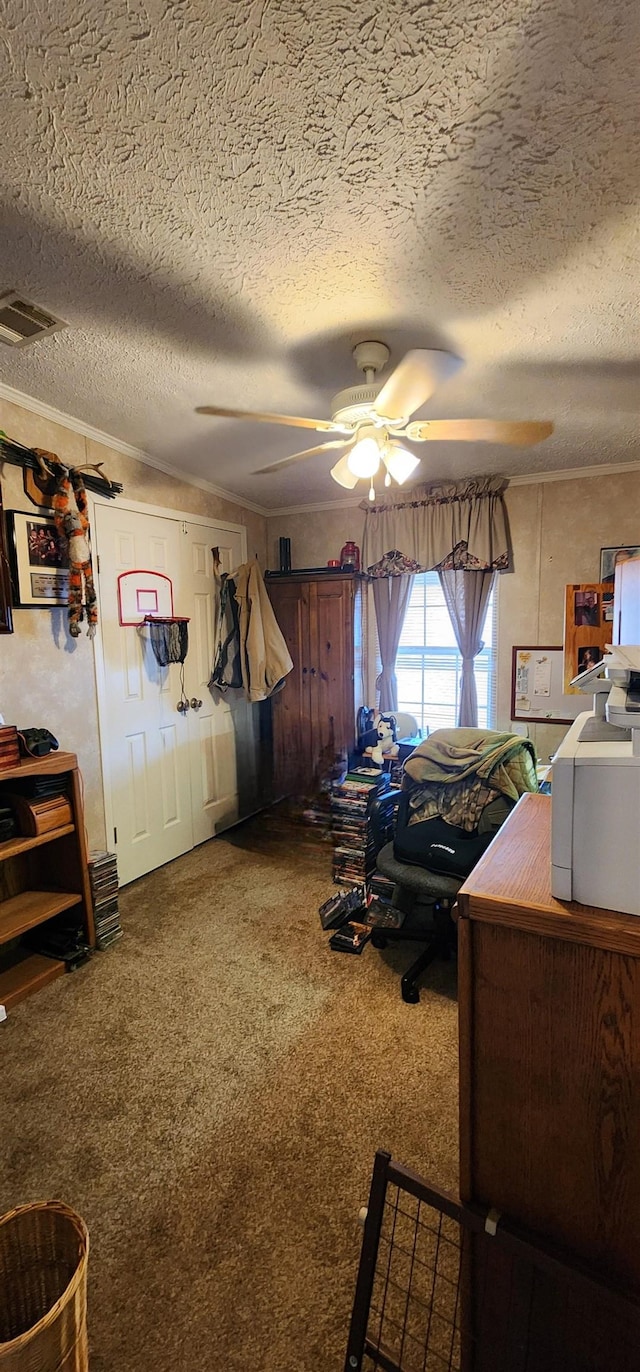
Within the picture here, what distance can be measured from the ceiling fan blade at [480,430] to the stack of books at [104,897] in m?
2.31

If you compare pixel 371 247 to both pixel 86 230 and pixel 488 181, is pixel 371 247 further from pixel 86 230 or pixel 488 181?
pixel 86 230

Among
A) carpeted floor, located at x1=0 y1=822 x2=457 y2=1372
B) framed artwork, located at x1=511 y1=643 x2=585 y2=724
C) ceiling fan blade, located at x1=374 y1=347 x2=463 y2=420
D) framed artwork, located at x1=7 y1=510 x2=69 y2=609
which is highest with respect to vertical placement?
ceiling fan blade, located at x1=374 y1=347 x2=463 y2=420

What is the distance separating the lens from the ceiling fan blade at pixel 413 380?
5.03ft

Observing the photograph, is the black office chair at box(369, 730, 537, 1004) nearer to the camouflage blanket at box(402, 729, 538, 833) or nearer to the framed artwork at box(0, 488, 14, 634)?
the camouflage blanket at box(402, 729, 538, 833)

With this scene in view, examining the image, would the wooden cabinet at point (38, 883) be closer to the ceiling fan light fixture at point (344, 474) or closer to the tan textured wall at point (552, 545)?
the ceiling fan light fixture at point (344, 474)

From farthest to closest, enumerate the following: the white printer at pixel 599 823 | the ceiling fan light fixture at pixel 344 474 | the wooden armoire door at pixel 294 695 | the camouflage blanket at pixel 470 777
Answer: the wooden armoire door at pixel 294 695
the camouflage blanket at pixel 470 777
the ceiling fan light fixture at pixel 344 474
the white printer at pixel 599 823

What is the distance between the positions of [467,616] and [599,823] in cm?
290

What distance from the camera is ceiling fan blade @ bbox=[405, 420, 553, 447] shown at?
6.16 ft

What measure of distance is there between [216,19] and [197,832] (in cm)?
360

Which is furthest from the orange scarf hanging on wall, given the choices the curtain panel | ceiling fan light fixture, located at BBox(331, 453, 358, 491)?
the curtain panel

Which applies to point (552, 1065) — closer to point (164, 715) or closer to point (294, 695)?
point (164, 715)

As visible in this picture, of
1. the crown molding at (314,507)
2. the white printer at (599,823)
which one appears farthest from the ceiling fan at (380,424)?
the crown molding at (314,507)

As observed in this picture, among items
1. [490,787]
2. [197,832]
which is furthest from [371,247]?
[197,832]

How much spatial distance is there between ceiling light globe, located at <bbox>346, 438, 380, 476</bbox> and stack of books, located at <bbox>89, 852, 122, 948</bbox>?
2.10 metres
